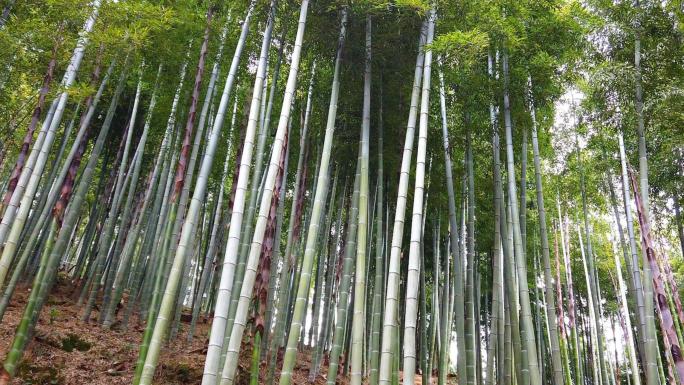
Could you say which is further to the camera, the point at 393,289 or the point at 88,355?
the point at 88,355

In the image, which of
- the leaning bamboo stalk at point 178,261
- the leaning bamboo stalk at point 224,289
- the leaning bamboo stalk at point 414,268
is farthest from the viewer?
the leaning bamboo stalk at point 178,261

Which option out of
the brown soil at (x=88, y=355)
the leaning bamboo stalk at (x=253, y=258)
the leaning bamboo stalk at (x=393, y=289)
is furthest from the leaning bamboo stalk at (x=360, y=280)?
the brown soil at (x=88, y=355)

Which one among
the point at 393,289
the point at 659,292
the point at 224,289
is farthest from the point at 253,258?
the point at 659,292

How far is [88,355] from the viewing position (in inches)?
191

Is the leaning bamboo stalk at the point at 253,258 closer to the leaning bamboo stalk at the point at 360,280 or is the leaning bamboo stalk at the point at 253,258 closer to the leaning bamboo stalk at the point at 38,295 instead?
the leaning bamboo stalk at the point at 360,280

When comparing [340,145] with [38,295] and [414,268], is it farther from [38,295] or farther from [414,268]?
[38,295]

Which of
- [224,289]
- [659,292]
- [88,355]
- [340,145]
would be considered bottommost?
[88,355]

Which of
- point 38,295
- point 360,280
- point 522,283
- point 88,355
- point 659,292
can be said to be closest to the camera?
point 360,280

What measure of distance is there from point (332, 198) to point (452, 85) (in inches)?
81.0

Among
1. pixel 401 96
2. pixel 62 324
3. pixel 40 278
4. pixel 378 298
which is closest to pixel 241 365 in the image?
pixel 378 298

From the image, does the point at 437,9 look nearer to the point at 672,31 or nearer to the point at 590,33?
the point at 590,33

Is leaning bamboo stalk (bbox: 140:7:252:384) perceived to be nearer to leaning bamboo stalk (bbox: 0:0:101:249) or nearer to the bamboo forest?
the bamboo forest

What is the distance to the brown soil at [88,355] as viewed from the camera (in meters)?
4.40

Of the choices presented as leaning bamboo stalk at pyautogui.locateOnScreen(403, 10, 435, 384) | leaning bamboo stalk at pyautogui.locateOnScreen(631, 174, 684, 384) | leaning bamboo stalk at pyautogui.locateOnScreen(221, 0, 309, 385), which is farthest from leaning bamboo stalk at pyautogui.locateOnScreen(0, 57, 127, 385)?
leaning bamboo stalk at pyautogui.locateOnScreen(631, 174, 684, 384)
